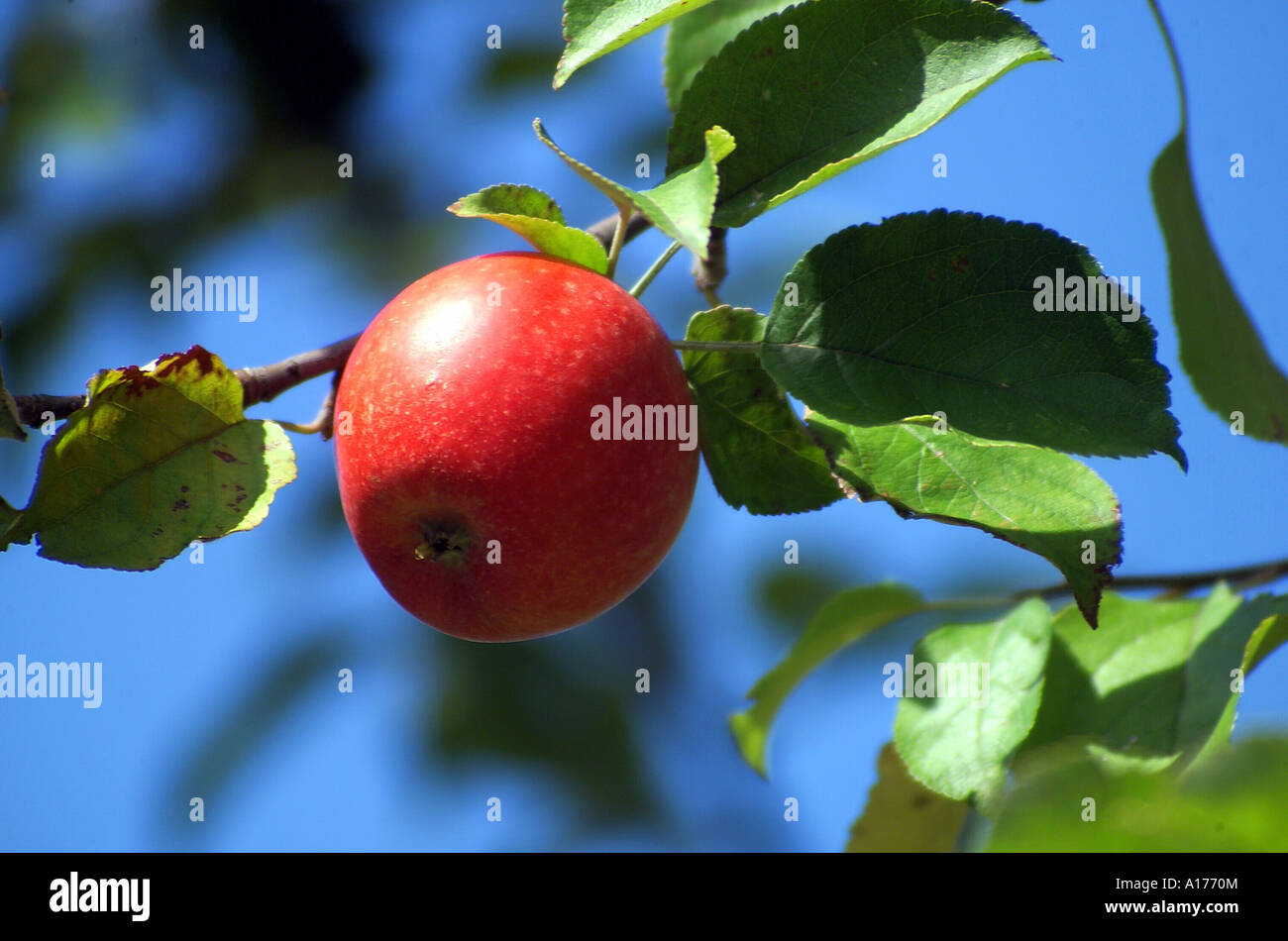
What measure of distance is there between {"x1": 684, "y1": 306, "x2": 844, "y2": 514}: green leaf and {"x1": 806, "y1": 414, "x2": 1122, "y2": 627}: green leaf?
5cm

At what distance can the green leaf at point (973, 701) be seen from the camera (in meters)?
1.12

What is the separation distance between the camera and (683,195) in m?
0.78

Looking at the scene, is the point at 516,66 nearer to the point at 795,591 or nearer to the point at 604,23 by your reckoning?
the point at 795,591

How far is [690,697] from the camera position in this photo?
2.71 m

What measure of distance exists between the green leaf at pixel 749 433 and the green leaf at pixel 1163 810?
1.81 ft

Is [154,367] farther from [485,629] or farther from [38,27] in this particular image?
[38,27]

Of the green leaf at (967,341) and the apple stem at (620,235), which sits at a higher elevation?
the apple stem at (620,235)

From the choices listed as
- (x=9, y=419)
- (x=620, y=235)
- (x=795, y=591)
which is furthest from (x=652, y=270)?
(x=795, y=591)

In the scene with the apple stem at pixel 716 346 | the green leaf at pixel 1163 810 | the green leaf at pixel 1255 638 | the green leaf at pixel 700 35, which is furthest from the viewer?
the green leaf at pixel 700 35

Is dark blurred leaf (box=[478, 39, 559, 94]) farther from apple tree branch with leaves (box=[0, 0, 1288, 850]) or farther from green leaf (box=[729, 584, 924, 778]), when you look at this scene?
apple tree branch with leaves (box=[0, 0, 1288, 850])

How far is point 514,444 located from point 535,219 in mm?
202

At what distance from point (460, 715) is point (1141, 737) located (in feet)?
6.05

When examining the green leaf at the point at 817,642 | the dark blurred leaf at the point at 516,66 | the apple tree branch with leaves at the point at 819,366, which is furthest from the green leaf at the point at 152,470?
the dark blurred leaf at the point at 516,66

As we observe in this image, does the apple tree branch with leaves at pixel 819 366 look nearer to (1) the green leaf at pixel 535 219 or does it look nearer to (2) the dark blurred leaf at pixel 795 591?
(1) the green leaf at pixel 535 219
